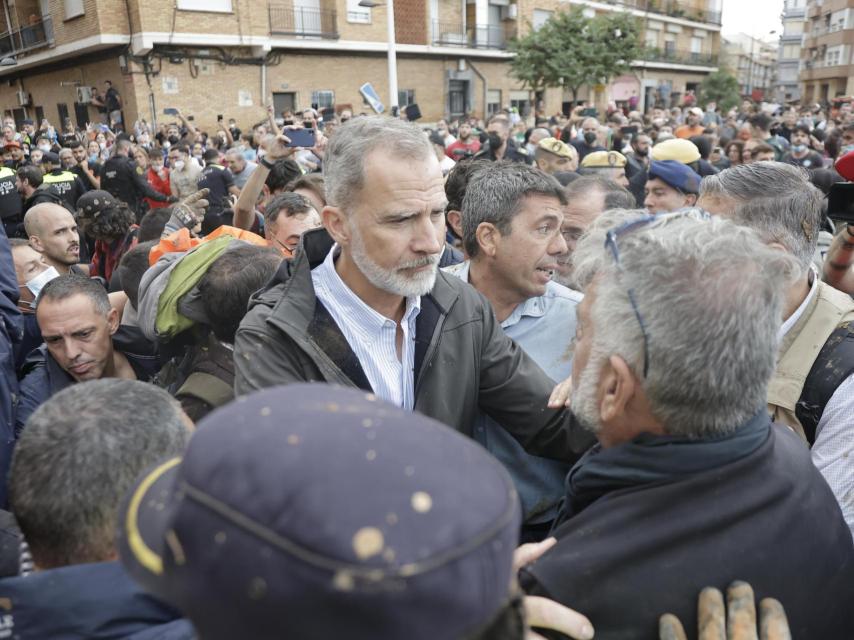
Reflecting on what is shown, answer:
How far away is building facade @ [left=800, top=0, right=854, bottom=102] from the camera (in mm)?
50875

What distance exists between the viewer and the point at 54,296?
2912 millimetres

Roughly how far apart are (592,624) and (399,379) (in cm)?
98

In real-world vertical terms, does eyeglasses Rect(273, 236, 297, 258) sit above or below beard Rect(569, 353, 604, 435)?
below

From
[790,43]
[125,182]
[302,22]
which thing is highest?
[790,43]

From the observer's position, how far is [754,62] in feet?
264

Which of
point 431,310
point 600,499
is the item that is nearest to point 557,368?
point 431,310

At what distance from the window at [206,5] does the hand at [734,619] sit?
22531mm

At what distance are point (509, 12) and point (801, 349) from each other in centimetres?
3130

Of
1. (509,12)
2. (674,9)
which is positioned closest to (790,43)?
(674,9)

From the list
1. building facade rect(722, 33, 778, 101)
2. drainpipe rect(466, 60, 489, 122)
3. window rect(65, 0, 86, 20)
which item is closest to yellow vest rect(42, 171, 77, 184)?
window rect(65, 0, 86, 20)

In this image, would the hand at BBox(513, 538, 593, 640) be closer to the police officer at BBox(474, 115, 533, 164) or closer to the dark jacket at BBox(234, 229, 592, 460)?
the dark jacket at BBox(234, 229, 592, 460)

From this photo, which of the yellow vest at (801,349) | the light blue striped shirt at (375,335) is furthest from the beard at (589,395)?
the yellow vest at (801,349)

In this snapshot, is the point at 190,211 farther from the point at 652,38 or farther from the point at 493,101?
the point at 652,38

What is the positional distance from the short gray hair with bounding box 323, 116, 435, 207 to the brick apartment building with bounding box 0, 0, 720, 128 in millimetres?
17822
